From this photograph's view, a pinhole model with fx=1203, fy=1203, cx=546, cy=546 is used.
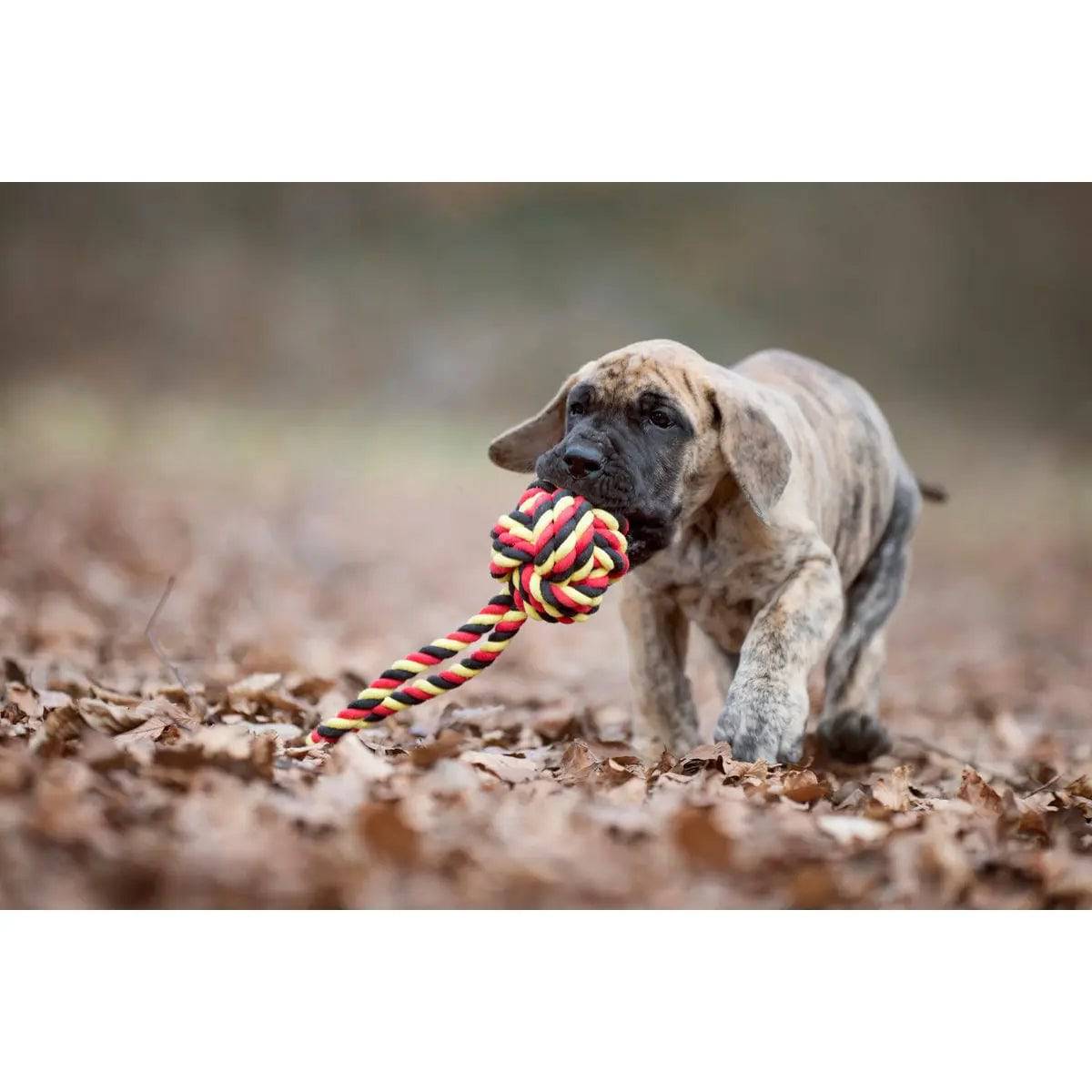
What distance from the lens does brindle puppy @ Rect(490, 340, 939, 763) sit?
364 centimetres

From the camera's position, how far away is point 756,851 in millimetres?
2717

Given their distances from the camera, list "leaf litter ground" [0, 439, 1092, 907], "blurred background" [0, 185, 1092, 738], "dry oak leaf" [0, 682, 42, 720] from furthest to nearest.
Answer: "blurred background" [0, 185, 1092, 738]
"dry oak leaf" [0, 682, 42, 720]
"leaf litter ground" [0, 439, 1092, 907]

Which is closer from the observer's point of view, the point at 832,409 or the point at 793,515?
the point at 793,515

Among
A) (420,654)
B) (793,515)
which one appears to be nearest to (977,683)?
(793,515)

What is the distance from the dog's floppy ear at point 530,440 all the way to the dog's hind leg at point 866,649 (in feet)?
5.04

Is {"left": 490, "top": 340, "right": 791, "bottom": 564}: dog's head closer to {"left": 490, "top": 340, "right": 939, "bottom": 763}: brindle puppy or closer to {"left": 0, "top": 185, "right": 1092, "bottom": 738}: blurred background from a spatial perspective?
{"left": 490, "top": 340, "right": 939, "bottom": 763}: brindle puppy

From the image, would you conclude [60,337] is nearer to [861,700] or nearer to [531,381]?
[531,381]

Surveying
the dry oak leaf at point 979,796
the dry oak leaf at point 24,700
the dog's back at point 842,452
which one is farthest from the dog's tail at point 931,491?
the dry oak leaf at point 24,700

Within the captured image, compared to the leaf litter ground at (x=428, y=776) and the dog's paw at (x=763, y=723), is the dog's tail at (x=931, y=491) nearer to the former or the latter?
the leaf litter ground at (x=428, y=776)

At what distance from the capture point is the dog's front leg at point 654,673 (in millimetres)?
4273

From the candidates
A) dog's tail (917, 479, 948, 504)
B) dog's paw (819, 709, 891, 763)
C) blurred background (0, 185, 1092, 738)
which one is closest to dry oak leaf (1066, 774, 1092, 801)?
dog's paw (819, 709, 891, 763)

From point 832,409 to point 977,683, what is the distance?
3.50 m

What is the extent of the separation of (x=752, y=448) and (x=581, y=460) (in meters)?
0.58

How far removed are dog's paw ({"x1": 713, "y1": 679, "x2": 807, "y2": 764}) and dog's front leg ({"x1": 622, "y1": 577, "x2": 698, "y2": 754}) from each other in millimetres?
580
